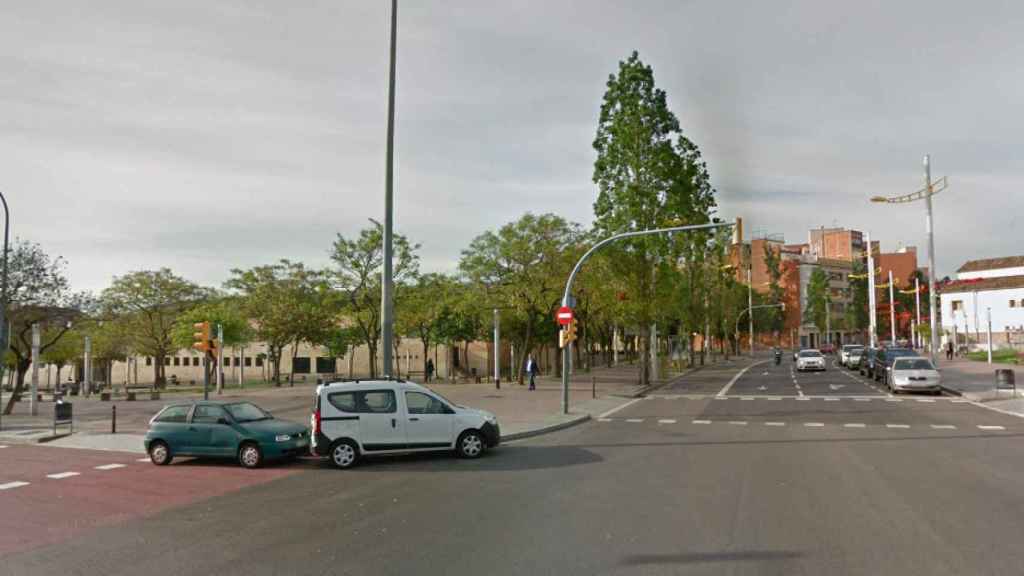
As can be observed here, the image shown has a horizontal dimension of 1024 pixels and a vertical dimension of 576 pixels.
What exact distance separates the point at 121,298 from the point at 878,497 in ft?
174

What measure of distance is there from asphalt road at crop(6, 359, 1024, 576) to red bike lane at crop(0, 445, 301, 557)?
0.44 m

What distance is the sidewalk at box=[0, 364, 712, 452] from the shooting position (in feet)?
67.0

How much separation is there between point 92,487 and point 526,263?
29824mm

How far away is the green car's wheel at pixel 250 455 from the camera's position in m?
14.6

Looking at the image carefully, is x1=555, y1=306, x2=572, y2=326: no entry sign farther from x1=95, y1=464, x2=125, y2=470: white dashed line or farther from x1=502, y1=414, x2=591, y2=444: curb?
x1=95, y1=464, x2=125, y2=470: white dashed line

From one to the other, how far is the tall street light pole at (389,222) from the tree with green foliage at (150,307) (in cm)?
3964

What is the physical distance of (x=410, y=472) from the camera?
1346 centimetres

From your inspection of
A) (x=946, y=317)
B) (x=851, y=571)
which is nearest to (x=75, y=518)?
(x=851, y=571)

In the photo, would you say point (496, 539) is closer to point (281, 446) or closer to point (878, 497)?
point (878, 497)

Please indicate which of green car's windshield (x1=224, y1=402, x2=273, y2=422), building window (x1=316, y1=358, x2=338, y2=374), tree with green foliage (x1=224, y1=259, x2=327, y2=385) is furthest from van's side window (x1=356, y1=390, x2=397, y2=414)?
building window (x1=316, y1=358, x2=338, y2=374)

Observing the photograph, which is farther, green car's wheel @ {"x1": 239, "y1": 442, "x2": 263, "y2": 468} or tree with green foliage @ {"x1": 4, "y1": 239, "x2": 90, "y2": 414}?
tree with green foliage @ {"x1": 4, "y1": 239, "x2": 90, "y2": 414}

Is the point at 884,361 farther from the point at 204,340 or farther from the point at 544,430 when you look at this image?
the point at 204,340

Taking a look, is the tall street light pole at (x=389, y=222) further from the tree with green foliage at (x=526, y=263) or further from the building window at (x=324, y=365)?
the building window at (x=324, y=365)

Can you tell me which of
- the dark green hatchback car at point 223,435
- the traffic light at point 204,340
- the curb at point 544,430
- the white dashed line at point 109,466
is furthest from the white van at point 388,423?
the traffic light at point 204,340
